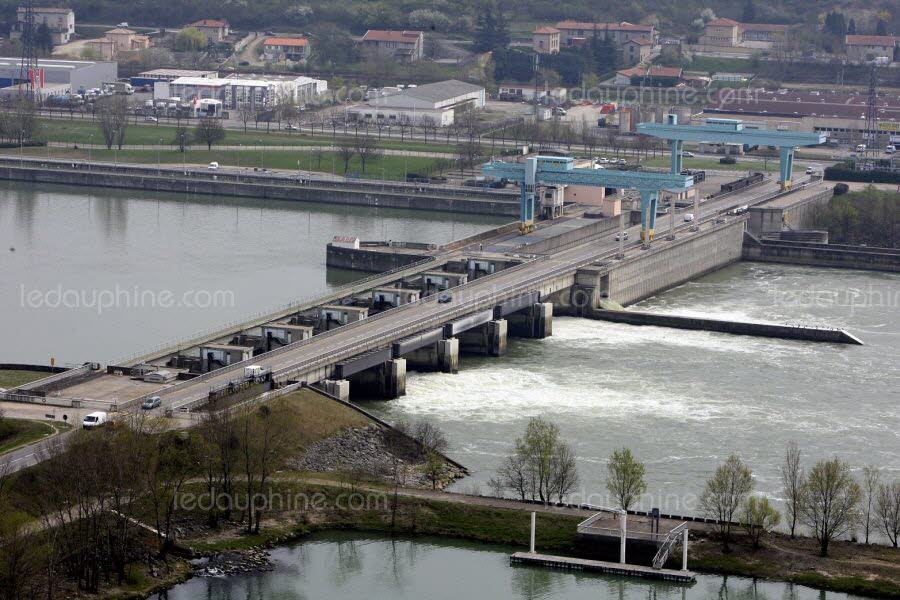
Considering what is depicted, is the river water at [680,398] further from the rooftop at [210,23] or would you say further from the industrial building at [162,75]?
the rooftop at [210,23]

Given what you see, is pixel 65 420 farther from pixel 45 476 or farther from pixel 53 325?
pixel 53 325

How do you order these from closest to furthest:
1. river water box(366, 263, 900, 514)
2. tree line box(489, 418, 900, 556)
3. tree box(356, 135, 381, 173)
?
tree line box(489, 418, 900, 556) < river water box(366, 263, 900, 514) < tree box(356, 135, 381, 173)

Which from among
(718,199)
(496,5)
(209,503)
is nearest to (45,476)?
(209,503)

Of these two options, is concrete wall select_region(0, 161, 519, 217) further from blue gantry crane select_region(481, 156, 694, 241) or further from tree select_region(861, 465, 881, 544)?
tree select_region(861, 465, 881, 544)

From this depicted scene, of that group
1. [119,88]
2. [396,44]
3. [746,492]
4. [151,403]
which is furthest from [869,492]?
[396,44]

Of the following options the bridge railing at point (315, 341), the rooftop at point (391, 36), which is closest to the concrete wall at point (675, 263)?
the bridge railing at point (315, 341)

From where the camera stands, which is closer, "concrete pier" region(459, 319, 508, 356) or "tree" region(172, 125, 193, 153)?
"concrete pier" region(459, 319, 508, 356)

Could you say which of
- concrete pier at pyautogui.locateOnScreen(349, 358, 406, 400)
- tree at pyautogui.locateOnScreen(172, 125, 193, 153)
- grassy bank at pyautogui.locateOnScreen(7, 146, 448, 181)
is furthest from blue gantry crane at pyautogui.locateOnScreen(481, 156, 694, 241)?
tree at pyautogui.locateOnScreen(172, 125, 193, 153)
